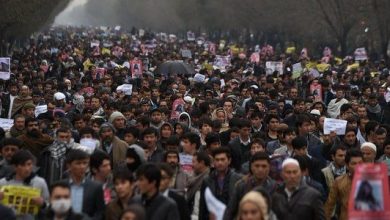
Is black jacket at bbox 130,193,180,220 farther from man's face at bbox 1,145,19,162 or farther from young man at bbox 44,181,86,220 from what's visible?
man's face at bbox 1,145,19,162

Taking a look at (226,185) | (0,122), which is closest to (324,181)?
(226,185)

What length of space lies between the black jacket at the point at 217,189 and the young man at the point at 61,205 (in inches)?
74.5

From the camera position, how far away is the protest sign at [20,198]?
8.04 meters

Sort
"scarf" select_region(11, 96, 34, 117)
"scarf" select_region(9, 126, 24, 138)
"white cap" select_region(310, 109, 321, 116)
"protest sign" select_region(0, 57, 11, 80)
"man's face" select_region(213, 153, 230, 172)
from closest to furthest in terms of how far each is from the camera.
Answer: "man's face" select_region(213, 153, 230, 172)
"scarf" select_region(9, 126, 24, 138)
"white cap" select_region(310, 109, 321, 116)
"scarf" select_region(11, 96, 34, 117)
"protest sign" select_region(0, 57, 11, 80)

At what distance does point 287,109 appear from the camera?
16641 mm

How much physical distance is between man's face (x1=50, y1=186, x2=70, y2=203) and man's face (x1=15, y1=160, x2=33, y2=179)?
3.26 feet

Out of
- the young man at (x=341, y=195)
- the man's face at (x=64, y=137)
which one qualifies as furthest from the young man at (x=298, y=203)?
the man's face at (x=64, y=137)

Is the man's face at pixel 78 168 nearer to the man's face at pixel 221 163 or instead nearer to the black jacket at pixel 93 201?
the black jacket at pixel 93 201

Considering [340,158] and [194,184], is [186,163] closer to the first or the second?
[194,184]

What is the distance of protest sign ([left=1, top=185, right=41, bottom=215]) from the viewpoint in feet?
26.4

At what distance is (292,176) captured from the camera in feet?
27.3

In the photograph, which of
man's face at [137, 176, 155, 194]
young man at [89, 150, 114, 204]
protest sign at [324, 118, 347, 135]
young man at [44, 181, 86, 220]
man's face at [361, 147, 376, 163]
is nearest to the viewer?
young man at [44, 181, 86, 220]

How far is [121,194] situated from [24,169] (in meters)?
0.96

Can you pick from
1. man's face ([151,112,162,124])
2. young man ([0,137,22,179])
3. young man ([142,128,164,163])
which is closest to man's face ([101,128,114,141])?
young man ([142,128,164,163])
